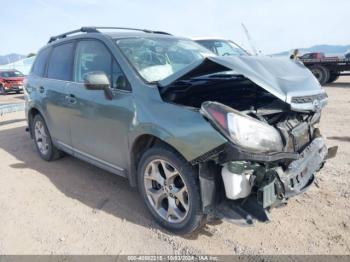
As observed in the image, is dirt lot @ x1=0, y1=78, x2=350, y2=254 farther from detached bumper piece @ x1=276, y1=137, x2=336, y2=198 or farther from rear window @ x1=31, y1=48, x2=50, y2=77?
rear window @ x1=31, y1=48, x2=50, y2=77

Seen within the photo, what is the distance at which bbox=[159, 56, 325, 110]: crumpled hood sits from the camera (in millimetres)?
2822

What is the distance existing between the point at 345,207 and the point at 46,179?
12.6 feet

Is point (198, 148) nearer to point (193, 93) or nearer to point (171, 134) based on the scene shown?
point (171, 134)

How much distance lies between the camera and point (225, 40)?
9945 mm

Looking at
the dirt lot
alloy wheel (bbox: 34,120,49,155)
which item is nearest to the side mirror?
the dirt lot

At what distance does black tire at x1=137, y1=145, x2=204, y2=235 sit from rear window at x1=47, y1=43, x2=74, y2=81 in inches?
79.3

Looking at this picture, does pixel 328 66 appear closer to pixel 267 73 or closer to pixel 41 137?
pixel 41 137

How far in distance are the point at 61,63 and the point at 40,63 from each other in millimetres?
1002

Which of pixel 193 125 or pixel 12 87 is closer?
pixel 193 125

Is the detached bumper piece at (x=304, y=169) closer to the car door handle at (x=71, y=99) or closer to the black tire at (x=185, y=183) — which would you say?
the black tire at (x=185, y=183)

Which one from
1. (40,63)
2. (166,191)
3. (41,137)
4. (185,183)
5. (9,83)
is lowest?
(9,83)

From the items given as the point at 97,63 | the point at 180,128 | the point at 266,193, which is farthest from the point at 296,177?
the point at 97,63

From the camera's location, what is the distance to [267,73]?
9.77 feet

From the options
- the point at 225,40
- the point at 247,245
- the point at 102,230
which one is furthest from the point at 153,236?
the point at 225,40
